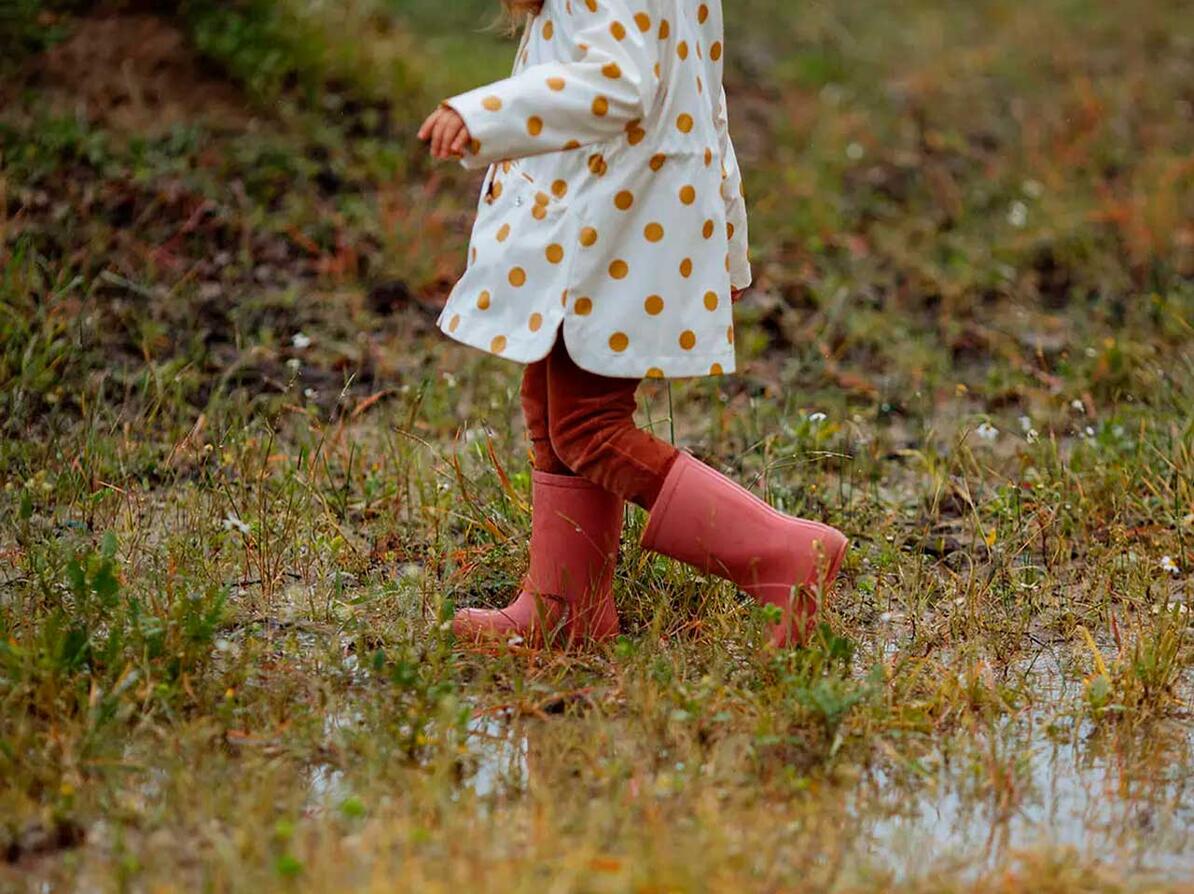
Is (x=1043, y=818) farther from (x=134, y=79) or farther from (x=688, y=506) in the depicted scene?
(x=134, y=79)

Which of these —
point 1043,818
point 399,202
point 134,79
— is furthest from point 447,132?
point 134,79

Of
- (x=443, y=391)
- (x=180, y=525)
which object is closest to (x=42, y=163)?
(x=443, y=391)

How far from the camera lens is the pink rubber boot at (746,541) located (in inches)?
116

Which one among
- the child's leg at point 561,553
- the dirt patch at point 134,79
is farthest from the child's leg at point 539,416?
the dirt patch at point 134,79

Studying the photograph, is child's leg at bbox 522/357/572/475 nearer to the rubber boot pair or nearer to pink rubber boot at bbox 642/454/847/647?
the rubber boot pair

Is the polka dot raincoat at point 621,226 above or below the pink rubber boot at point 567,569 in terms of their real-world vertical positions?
above

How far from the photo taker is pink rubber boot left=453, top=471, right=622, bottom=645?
10.1ft

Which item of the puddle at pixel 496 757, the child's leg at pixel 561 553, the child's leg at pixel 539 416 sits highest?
the child's leg at pixel 539 416

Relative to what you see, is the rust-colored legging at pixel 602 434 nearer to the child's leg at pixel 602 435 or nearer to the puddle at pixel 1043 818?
the child's leg at pixel 602 435

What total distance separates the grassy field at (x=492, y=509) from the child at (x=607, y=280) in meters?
0.20

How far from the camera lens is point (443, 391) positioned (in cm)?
452

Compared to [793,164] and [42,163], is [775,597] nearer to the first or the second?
[42,163]

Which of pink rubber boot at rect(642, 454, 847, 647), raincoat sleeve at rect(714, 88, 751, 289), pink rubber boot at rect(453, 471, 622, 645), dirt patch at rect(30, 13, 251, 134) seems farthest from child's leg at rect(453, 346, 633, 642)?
dirt patch at rect(30, 13, 251, 134)

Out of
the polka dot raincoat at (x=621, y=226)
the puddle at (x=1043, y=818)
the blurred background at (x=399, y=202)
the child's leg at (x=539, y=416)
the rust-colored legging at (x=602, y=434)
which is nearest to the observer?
the puddle at (x=1043, y=818)
